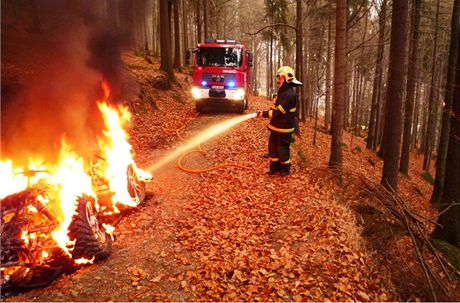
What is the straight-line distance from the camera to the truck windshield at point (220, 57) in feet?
49.8

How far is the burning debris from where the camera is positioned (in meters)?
4.48

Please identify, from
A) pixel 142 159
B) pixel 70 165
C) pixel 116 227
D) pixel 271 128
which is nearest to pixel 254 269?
pixel 116 227

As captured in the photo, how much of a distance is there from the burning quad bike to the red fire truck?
10322 mm

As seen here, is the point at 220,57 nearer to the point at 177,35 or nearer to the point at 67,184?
the point at 177,35

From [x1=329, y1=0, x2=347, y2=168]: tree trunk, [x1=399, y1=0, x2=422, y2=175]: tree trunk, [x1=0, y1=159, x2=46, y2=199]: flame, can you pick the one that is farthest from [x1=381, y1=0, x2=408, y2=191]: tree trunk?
[x1=0, y1=159, x2=46, y2=199]: flame

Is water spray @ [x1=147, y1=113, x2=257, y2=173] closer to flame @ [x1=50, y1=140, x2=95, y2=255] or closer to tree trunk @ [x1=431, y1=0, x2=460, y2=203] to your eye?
flame @ [x1=50, y1=140, x2=95, y2=255]

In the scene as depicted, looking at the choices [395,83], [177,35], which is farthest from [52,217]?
[177,35]

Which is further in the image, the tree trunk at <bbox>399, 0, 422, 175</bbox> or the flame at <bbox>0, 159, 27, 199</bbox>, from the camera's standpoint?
the tree trunk at <bbox>399, 0, 422, 175</bbox>

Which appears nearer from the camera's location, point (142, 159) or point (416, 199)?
point (142, 159)

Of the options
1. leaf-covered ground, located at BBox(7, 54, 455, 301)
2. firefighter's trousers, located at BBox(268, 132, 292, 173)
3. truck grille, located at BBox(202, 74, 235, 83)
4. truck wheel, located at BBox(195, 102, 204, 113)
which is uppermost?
truck grille, located at BBox(202, 74, 235, 83)

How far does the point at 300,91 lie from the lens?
1759 centimetres

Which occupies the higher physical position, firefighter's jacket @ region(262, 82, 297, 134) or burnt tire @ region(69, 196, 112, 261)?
A: firefighter's jacket @ region(262, 82, 297, 134)

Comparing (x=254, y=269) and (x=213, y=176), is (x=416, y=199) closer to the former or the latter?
(x=213, y=176)

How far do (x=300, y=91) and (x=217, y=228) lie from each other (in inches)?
495
